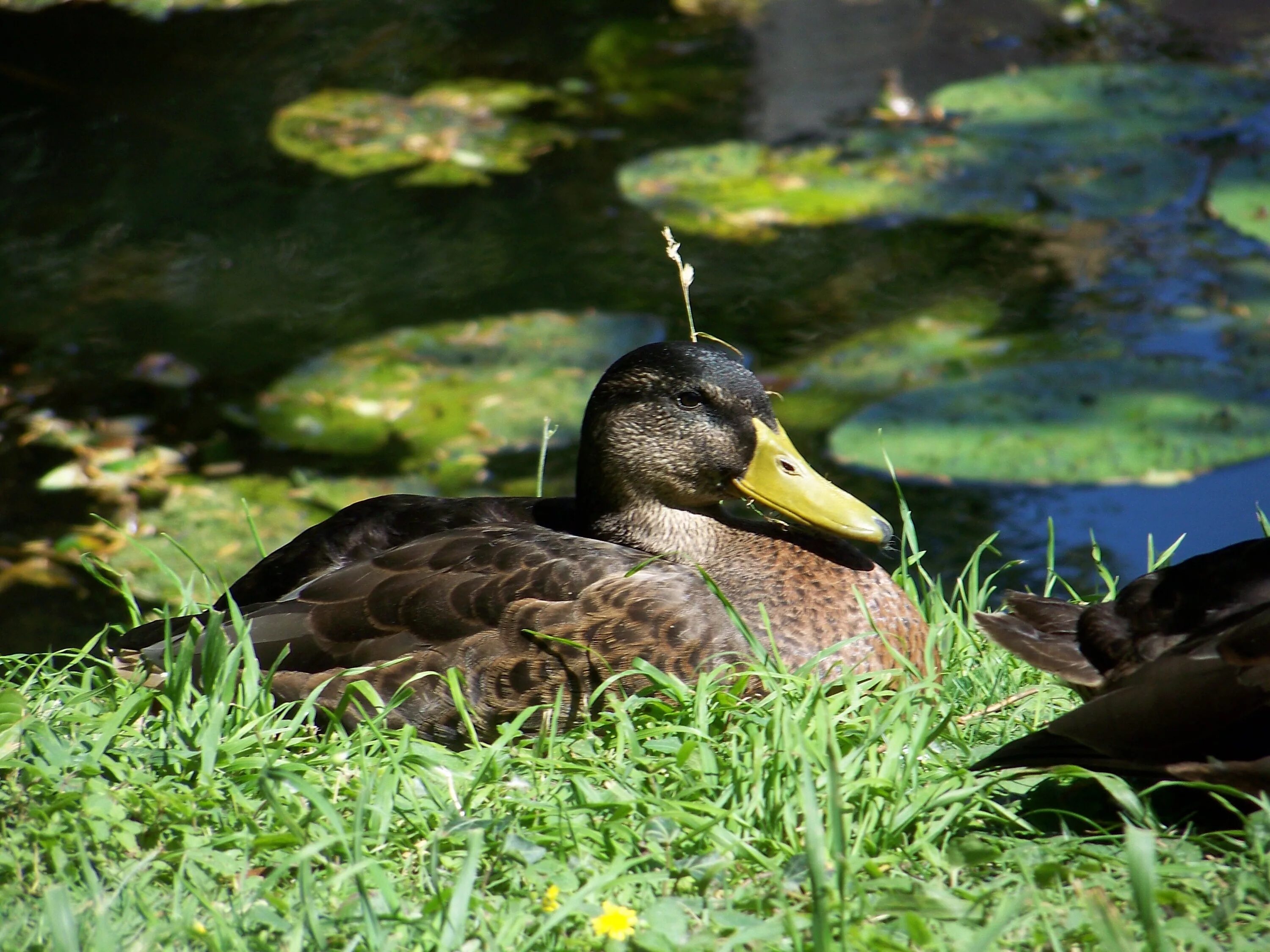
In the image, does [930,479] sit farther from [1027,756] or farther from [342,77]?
[342,77]

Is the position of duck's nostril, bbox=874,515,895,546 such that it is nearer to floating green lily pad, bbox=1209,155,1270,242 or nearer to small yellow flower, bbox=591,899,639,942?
small yellow flower, bbox=591,899,639,942

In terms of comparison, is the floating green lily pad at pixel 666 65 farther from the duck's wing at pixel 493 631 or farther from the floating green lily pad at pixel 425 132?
the duck's wing at pixel 493 631

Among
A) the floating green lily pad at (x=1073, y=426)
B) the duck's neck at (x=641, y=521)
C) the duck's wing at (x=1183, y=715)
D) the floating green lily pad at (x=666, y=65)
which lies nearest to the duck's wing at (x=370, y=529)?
the duck's neck at (x=641, y=521)

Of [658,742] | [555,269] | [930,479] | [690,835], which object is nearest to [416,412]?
[555,269]

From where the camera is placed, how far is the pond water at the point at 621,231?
477 cm

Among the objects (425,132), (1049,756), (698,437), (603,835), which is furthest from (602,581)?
(425,132)

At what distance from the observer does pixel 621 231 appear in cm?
639

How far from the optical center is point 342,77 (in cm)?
785

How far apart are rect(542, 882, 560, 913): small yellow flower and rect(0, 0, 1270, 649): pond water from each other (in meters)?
2.75

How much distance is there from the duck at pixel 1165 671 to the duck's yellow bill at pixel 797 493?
51cm

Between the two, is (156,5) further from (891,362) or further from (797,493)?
(797,493)

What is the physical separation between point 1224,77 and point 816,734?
19.7ft

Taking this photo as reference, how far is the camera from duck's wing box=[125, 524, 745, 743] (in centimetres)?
274

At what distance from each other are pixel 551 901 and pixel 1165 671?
3.37 ft
